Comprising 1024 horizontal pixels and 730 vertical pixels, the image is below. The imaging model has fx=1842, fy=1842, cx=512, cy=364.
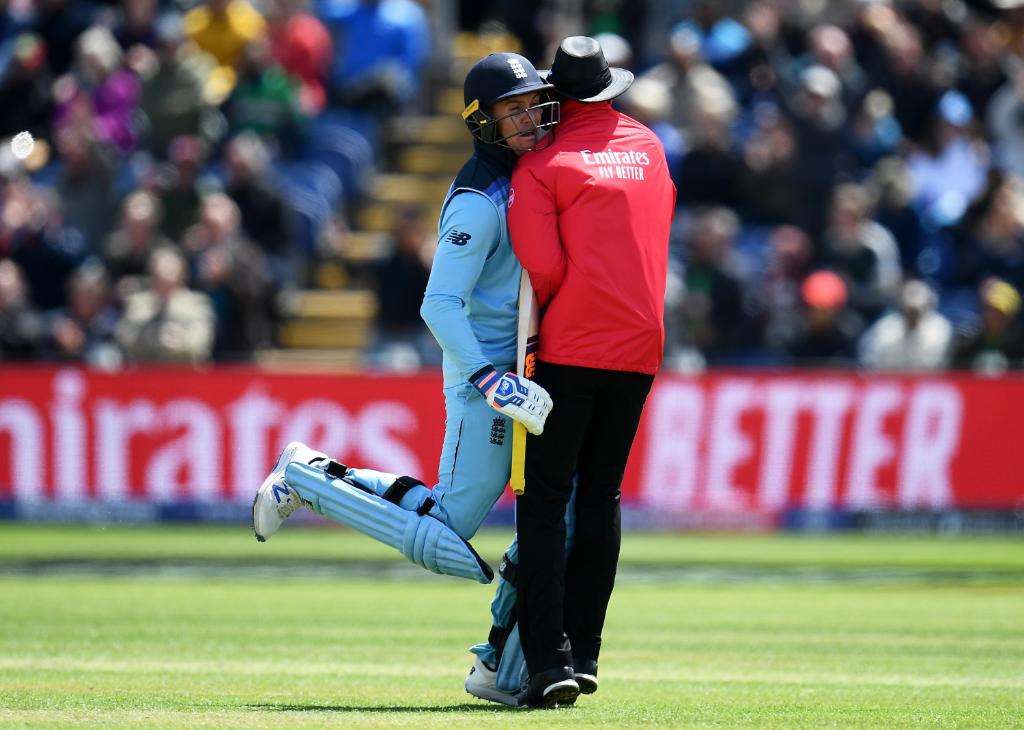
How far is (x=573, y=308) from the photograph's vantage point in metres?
7.25

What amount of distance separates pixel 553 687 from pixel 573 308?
1483 millimetres

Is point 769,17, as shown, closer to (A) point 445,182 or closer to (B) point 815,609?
(A) point 445,182

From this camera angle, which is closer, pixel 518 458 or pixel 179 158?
pixel 518 458

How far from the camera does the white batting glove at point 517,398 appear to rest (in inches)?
277

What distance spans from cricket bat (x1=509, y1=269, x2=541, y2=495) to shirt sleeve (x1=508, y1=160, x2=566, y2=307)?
6cm

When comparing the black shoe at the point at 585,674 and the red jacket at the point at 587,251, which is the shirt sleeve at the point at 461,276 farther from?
the black shoe at the point at 585,674

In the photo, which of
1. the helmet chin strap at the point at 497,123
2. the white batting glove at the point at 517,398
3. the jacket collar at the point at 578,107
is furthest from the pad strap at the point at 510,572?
the jacket collar at the point at 578,107

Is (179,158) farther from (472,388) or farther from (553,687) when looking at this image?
(553,687)

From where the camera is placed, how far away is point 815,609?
11.5m

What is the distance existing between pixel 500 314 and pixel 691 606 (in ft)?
15.5

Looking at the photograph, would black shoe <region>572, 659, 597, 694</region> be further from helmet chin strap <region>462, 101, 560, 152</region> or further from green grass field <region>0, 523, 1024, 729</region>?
helmet chin strap <region>462, 101, 560, 152</region>

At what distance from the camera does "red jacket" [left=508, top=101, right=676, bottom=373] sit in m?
7.24

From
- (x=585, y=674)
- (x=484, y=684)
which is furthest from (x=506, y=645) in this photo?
(x=585, y=674)

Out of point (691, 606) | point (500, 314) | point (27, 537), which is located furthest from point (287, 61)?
point (500, 314)
